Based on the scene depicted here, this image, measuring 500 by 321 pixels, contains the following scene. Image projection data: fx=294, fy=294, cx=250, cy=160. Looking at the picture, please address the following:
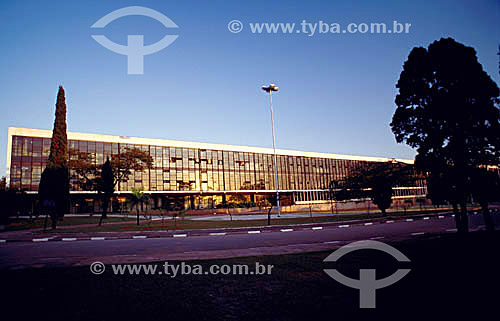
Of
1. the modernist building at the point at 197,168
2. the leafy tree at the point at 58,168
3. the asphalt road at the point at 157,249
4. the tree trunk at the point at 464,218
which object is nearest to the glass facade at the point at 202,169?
the modernist building at the point at 197,168

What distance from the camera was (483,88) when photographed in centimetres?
1139

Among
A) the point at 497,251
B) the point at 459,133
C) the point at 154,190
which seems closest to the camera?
the point at 497,251

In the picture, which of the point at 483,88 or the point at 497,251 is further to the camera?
the point at 483,88

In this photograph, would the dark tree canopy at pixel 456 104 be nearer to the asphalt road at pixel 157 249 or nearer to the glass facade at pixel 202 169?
the asphalt road at pixel 157 249

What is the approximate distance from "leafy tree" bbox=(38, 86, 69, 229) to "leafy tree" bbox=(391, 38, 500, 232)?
1018 inches

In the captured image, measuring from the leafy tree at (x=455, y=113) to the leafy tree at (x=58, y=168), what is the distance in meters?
25.9

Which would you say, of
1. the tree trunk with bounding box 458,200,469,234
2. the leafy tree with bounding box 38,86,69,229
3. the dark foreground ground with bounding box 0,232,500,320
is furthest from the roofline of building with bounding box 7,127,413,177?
the dark foreground ground with bounding box 0,232,500,320

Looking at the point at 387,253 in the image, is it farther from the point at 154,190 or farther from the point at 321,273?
the point at 154,190

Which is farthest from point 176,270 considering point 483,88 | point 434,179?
point 483,88

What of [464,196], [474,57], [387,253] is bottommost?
[387,253]

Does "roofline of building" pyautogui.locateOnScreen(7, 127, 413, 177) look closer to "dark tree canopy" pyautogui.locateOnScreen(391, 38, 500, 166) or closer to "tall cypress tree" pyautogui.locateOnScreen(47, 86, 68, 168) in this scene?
"tall cypress tree" pyautogui.locateOnScreen(47, 86, 68, 168)

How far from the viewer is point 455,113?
11.3 meters

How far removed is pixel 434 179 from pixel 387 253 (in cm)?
660

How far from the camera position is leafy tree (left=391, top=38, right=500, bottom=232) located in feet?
37.1
